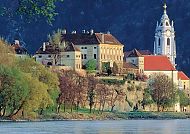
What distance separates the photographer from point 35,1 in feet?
62.1

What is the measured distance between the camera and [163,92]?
14312cm

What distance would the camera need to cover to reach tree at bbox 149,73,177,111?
142500 mm

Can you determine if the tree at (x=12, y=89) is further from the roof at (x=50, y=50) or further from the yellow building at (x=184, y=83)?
the yellow building at (x=184, y=83)

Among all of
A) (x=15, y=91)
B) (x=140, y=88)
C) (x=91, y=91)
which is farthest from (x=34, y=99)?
(x=140, y=88)

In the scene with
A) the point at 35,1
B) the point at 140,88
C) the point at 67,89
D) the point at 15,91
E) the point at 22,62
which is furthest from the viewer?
the point at 140,88

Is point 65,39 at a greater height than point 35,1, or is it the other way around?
point 65,39

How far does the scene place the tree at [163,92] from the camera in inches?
5610

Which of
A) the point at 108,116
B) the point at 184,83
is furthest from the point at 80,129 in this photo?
the point at 184,83

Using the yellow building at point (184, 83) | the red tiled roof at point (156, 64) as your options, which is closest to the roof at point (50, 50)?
the red tiled roof at point (156, 64)

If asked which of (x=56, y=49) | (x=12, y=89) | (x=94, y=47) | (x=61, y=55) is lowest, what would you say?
(x=12, y=89)

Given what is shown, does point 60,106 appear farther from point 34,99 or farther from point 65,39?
point 65,39

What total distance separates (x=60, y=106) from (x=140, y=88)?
3532cm

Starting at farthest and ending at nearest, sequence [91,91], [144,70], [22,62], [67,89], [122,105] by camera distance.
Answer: [144,70]
[122,105]
[91,91]
[67,89]
[22,62]

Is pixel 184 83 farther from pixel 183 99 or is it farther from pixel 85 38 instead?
pixel 85 38
